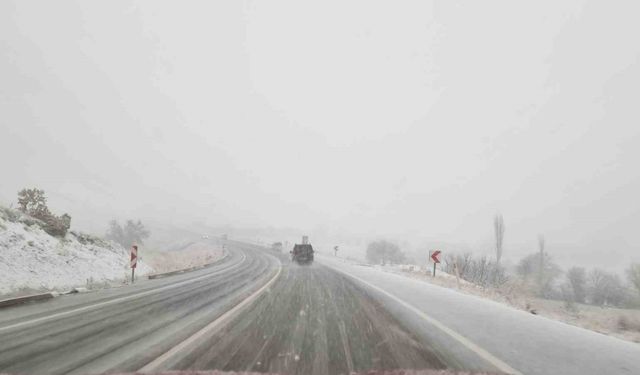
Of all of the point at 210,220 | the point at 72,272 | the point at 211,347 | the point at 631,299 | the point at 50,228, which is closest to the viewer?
the point at 211,347

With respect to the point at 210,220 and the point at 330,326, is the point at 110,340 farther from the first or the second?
the point at 210,220

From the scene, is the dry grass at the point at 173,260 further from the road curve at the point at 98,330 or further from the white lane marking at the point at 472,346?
the white lane marking at the point at 472,346

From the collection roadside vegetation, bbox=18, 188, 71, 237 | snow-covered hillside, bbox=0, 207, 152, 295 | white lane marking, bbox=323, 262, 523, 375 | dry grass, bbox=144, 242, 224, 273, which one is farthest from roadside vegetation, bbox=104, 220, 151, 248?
white lane marking, bbox=323, 262, 523, 375

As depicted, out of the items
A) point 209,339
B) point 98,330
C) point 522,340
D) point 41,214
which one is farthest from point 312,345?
point 41,214

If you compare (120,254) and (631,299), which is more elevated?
(120,254)

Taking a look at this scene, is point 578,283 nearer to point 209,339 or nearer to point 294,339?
point 294,339

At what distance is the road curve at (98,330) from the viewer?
323 cm

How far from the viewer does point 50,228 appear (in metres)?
12.2

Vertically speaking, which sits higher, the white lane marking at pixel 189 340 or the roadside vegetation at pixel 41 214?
the roadside vegetation at pixel 41 214

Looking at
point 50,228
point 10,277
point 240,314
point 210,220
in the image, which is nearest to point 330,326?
point 240,314

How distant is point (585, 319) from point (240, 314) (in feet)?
22.4

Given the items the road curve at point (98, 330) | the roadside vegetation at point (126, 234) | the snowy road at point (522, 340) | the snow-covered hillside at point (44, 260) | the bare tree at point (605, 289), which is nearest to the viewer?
the road curve at point (98, 330)

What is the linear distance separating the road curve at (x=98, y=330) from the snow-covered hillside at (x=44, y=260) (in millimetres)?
2934

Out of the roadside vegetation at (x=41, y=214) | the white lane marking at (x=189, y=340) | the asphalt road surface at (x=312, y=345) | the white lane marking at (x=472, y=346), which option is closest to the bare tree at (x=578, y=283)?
the white lane marking at (x=472, y=346)
